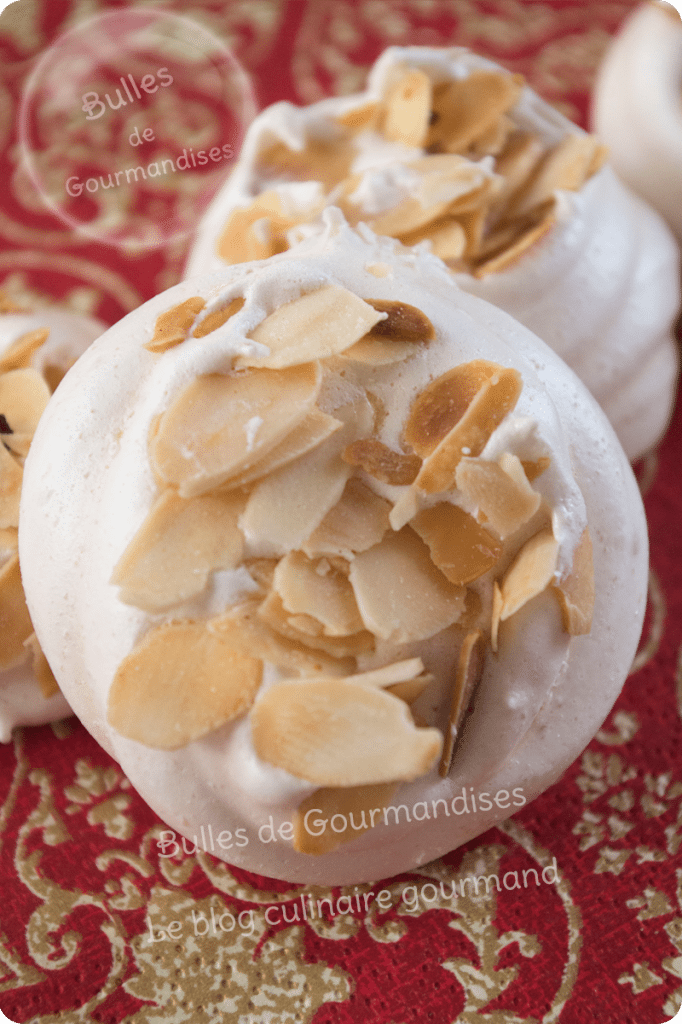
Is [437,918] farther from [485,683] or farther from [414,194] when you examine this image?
[414,194]

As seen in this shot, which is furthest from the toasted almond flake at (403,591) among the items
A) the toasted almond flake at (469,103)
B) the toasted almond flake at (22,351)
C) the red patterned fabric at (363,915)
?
the toasted almond flake at (469,103)

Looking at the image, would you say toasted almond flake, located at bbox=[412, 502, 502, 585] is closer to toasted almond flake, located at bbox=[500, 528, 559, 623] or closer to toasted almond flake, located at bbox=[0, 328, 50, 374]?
toasted almond flake, located at bbox=[500, 528, 559, 623]

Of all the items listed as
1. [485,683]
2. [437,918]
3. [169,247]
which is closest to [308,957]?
[437,918]

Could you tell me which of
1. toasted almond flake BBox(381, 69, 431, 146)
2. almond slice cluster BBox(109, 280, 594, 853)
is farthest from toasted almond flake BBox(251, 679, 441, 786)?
toasted almond flake BBox(381, 69, 431, 146)

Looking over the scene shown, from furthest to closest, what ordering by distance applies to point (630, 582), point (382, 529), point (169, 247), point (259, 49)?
point (259, 49), point (169, 247), point (630, 582), point (382, 529)

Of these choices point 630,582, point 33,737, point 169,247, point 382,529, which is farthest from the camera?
point 169,247

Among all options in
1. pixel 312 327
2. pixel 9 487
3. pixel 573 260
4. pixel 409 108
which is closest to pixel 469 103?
pixel 409 108

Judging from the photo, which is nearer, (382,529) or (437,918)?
(382,529)

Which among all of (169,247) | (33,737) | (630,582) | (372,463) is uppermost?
(372,463)

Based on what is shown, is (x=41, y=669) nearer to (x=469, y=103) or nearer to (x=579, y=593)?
(x=579, y=593)
